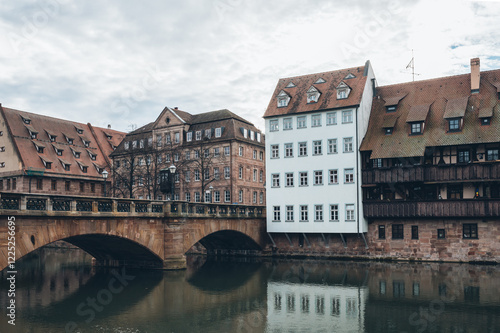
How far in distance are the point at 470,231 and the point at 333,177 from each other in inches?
494

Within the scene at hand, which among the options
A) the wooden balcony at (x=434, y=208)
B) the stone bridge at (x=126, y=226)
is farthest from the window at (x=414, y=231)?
the stone bridge at (x=126, y=226)

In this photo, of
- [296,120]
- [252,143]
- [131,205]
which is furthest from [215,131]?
[131,205]

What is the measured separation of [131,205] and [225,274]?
987 centimetres

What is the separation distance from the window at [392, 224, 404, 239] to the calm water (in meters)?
4.39

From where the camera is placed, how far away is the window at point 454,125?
4478 centimetres

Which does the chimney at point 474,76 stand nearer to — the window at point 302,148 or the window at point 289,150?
the window at point 302,148

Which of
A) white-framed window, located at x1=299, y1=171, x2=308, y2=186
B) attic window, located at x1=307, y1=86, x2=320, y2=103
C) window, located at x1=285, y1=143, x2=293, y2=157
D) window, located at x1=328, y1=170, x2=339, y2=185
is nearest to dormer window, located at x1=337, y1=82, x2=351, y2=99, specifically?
attic window, located at x1=307, y1=86, x2=320, y2=103

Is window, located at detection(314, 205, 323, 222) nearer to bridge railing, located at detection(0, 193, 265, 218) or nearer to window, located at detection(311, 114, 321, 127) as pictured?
bridge railing, located at detection(0, 193, 265, 218)

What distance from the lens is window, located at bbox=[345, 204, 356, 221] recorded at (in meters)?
47.9

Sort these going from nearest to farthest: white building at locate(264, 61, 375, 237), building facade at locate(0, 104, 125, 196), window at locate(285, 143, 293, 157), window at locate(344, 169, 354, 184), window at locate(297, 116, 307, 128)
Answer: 1. window at locate(344, 169, 354, 184)
2. white building at locate(264, 61, 375, 237)
3. window at locate(297, 116, 307, 128)
4. window at locate(285, 143, 293, 157)
5. building facade at locate(0, 104, 125, 196)

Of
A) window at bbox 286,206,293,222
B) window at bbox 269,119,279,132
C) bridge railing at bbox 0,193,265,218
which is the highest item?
window at bbox 269,119,279,132

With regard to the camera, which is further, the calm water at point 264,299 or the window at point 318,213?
the window at point 318,213

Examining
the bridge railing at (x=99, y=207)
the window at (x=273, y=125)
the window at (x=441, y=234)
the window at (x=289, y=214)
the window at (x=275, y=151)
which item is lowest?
the window at (x=441, y=234)

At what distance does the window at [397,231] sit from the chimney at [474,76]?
45.1ft
